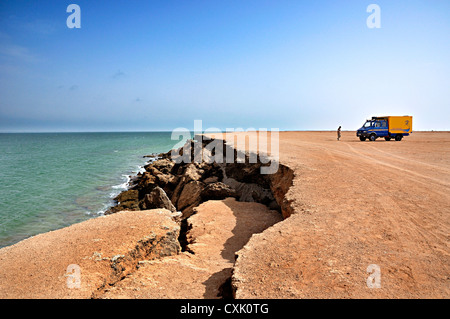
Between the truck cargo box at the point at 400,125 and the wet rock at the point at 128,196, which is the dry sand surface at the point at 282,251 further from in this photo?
the truck cargo box at the point at 400,125

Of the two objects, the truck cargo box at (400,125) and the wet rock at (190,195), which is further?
the truck cargo box at (400,125)

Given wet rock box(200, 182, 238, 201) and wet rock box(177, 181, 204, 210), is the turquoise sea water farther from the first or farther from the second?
wet rock box(200, 182, 238, 201)

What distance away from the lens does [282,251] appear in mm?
4625

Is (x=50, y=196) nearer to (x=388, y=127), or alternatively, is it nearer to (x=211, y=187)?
(x=211, y=187)

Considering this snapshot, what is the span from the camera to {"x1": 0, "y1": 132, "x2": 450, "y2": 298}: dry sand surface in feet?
12.4

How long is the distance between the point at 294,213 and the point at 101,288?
4.44m

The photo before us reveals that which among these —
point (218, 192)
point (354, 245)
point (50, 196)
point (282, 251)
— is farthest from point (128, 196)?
point (354, 245)

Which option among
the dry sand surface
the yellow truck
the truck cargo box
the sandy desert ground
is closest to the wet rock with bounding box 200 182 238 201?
the dry sand surface

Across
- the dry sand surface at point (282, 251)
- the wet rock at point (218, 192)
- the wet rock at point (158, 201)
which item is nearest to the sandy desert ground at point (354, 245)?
the dry sand surface at point (282, 251)

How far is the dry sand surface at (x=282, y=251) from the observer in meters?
3.79

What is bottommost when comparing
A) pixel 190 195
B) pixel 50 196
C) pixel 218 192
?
pixel 50 196

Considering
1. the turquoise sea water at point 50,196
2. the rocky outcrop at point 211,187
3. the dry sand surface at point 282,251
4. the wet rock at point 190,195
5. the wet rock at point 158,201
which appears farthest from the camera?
the turquoise sea water at point 50,196

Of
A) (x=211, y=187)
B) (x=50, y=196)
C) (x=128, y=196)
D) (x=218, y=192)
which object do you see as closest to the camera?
(x=218, y=192)
